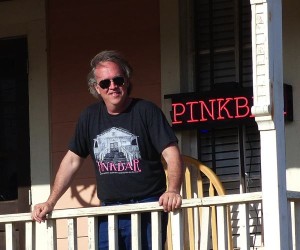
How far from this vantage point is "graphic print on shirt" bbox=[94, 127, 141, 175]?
682 centimetres

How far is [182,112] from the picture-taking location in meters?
8.59

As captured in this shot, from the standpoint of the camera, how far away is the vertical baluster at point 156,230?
6.68m

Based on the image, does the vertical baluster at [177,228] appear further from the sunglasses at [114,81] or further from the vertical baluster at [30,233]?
the vertical baluster at [30,233]

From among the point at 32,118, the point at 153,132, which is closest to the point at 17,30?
the point at 32,118

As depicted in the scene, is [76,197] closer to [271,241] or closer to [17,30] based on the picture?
[17,30]

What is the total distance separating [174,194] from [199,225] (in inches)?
68.6

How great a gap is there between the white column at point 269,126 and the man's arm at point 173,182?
51 cm

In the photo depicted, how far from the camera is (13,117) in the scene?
372 inches

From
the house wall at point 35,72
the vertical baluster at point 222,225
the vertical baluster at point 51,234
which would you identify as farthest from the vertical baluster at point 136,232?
the house wall at point 35,72

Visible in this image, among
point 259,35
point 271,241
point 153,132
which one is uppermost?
point 259,35

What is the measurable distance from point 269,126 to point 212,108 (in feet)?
6.95

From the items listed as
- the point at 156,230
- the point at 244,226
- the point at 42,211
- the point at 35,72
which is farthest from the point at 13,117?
the point at 244,226

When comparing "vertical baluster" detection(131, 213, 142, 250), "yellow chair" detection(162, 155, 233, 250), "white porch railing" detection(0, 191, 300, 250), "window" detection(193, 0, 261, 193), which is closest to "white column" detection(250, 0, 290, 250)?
"white porch railing" detection(0, 191, 300, 250)

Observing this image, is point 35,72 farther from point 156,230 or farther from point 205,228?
point 156,230
